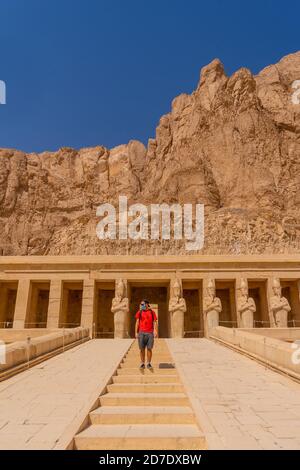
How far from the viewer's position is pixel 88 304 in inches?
742

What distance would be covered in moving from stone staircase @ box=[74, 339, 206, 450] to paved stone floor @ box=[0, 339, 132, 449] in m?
0.21

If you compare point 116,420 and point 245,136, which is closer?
point 116,420

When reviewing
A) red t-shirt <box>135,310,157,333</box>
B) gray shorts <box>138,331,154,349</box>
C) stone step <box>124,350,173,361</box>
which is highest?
red t-shirt <box>135,310,157,333</box>

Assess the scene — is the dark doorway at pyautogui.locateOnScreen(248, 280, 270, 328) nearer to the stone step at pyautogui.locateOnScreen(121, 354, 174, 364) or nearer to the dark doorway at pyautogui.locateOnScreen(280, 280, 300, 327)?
the dark doorway at pyautogui.locateOnScreen(280, 280, 300, 327)

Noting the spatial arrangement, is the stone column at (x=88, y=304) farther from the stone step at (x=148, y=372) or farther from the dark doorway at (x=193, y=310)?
the stone step at (x=148, y=372)

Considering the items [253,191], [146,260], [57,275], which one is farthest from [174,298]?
[253,191]

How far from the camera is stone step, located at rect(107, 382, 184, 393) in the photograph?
230 inches

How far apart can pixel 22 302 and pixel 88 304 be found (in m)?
3.76

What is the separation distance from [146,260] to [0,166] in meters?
47.2

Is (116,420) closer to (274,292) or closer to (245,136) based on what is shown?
(274,292)

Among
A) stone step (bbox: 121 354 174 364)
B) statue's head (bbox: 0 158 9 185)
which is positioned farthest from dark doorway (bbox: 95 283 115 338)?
statue's head (bbox: 0 158 9 185)

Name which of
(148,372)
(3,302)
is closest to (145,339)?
(148,372)

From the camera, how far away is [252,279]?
1936 cm

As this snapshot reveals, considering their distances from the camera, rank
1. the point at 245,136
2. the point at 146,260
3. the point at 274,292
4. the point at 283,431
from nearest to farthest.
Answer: the point at 283,431
the point at 274,292
the point at 146,260
the point at 245,136
